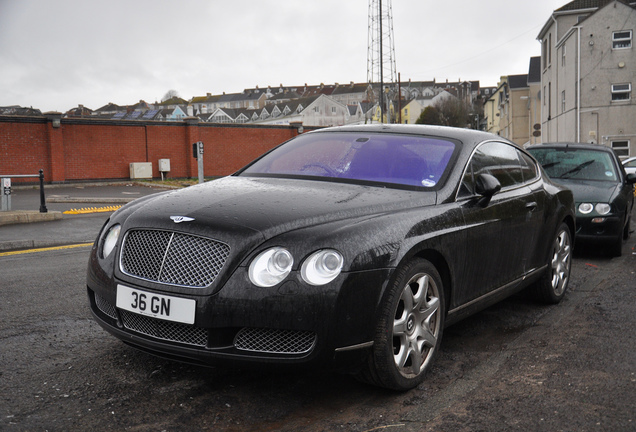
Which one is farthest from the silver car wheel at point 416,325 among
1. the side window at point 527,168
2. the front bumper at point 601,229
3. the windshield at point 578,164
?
the windshield at point 578,164

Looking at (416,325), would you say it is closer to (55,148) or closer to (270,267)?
(270,267)

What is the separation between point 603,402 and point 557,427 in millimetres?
481

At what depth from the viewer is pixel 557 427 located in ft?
10.0

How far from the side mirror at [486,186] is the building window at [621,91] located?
119ft

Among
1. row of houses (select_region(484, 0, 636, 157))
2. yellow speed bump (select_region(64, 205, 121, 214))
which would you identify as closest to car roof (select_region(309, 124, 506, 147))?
yellow speed bump (select_region(64, 205, 121, 214))

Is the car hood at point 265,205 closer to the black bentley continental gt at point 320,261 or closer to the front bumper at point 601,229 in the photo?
the black bentley continental gt at point 320,261

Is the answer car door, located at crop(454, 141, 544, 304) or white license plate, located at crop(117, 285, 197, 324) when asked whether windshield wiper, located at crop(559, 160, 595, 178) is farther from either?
white license plate, located at crop(117, 285, 197, 324)

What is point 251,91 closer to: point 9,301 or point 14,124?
point 14,124

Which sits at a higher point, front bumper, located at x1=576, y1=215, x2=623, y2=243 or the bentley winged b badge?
the bentley winged b badge

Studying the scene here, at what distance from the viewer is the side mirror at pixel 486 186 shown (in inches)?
165

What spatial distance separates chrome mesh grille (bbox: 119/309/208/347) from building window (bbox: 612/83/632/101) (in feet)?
125

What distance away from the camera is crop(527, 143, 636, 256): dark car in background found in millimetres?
8203

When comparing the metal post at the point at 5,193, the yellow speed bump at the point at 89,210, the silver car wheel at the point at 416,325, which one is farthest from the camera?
the yellow speed bump at the point at 89,210

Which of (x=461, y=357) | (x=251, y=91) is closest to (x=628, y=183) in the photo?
(x=461, y=357)
